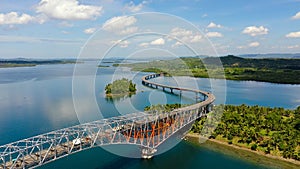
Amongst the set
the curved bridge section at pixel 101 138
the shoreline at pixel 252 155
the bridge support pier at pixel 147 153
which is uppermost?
the curved bridge section at pixel 101 138

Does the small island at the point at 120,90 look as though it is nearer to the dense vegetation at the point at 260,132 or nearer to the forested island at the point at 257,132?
the forested island at the point at 257,132

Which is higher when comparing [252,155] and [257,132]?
Result: [257,132]

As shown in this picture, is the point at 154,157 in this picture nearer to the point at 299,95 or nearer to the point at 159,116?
the point at 159,116

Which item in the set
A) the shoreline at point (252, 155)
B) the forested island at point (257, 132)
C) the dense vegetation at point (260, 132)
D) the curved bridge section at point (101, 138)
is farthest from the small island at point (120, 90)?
Result: the shoreline at point (252, 155)

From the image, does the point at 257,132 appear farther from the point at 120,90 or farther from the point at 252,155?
the point at 120,90

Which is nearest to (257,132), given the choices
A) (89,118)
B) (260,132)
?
(260,132)

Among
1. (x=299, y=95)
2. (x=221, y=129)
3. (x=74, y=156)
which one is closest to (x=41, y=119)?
(x=74, y=156)
